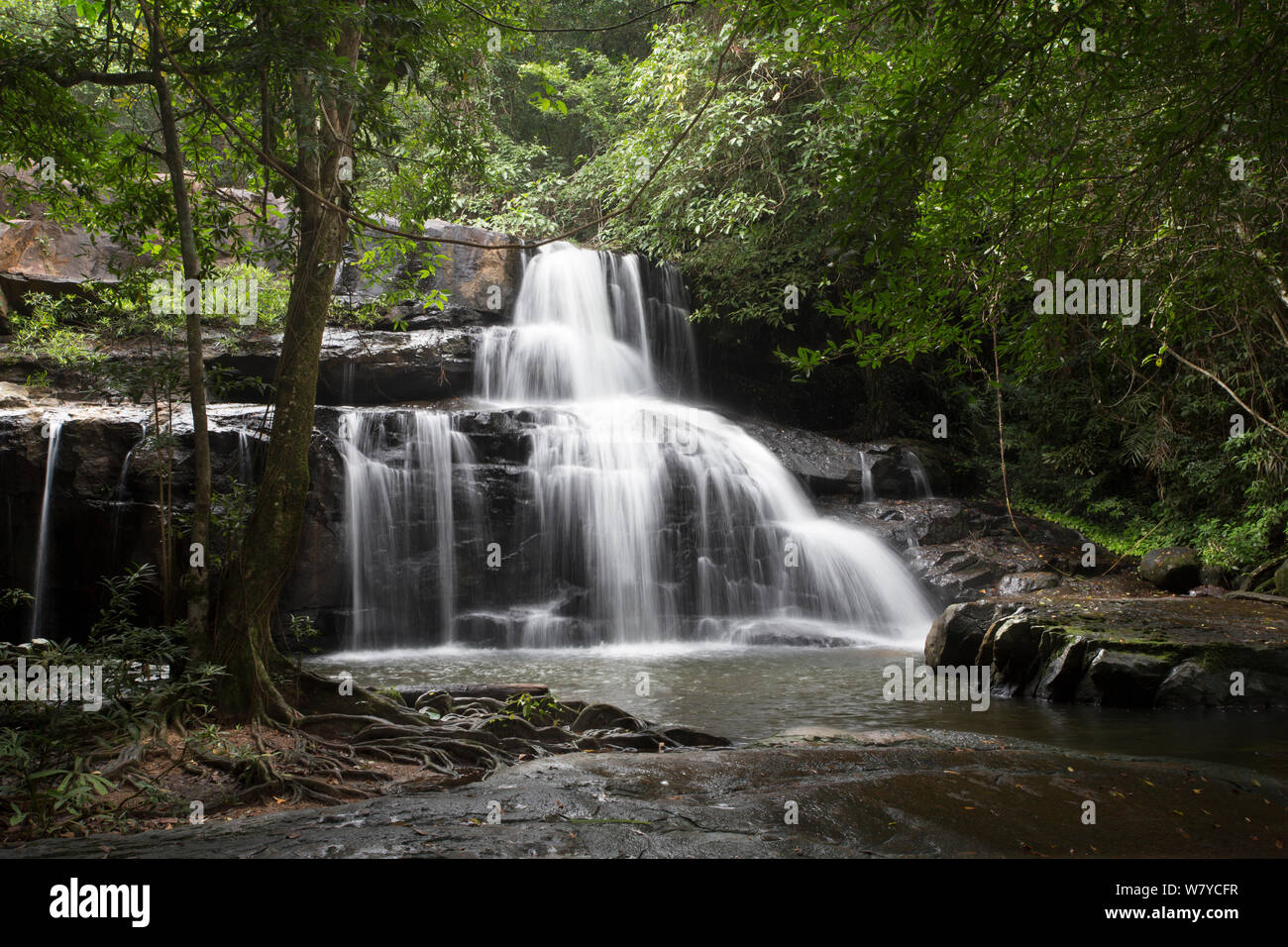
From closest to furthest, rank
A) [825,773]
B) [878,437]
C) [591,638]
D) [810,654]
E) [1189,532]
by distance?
[825,773] → [810,654] → [591,638] → [1189,532] → [878,437]

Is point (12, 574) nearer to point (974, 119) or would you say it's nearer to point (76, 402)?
point (76, 402)

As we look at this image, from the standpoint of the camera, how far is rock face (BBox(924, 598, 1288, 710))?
7301 mm

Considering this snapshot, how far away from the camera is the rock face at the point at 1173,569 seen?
12250mm

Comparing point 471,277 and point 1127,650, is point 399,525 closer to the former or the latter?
point 471,277

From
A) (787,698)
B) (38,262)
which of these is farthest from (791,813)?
(38,262)

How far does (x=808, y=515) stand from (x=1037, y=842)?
11147 mm

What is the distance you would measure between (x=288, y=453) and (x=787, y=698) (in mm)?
5301

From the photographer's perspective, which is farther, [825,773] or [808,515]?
[808,515]

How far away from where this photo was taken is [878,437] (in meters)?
18.2

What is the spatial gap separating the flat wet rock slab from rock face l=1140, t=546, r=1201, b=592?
26.8 feet

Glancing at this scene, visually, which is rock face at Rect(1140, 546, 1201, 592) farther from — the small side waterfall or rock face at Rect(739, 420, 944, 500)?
rock face at Rect(739, 420, 944, 500)

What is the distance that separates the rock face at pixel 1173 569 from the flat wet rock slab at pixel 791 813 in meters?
8.17

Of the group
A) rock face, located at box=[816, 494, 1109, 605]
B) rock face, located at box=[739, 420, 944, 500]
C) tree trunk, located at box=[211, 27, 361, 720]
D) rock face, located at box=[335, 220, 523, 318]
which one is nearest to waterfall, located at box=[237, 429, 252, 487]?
rock face, located at box=[335, 220, 523, 318]
